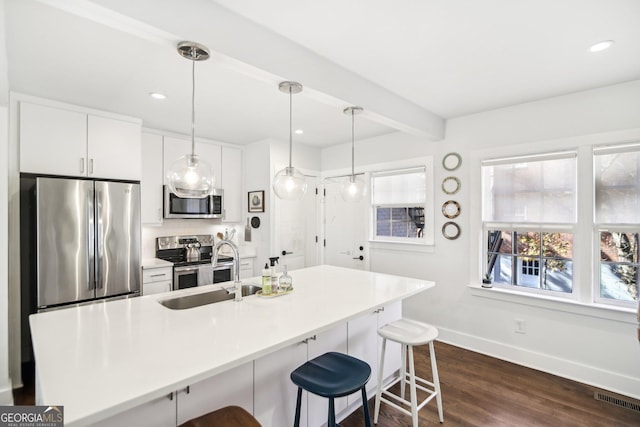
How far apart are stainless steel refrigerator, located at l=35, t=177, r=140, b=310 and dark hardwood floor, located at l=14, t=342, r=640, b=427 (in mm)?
898

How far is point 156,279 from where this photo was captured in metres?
3.41

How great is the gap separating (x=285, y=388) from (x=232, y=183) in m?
3.27

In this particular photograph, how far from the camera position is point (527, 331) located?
9.61ft

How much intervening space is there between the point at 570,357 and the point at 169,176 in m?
3.58

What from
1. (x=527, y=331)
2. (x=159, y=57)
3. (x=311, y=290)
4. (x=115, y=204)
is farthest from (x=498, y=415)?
(x=115, y=204)

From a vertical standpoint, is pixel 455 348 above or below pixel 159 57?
below

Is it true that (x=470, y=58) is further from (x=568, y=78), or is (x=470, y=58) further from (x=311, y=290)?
(x=311, y=290)

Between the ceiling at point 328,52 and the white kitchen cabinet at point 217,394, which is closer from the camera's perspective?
the white kitchen cabinet at point 217,394

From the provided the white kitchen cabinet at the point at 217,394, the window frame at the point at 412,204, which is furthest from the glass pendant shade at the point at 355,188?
the white kitchen cabinet at the point at 217,394

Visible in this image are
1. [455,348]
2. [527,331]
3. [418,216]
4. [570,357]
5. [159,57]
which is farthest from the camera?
[418,216]

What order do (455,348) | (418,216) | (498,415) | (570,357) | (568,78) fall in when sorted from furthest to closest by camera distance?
(418,216) < (455,348) < (570,357) < (568,78) < (498,415)

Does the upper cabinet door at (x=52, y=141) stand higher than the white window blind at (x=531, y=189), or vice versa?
the upper cabinet door at (x=52, y=141)

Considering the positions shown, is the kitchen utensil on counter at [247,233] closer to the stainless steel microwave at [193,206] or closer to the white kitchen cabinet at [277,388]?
the stainless steel microwave at [193,206]

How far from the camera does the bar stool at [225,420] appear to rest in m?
1.22
